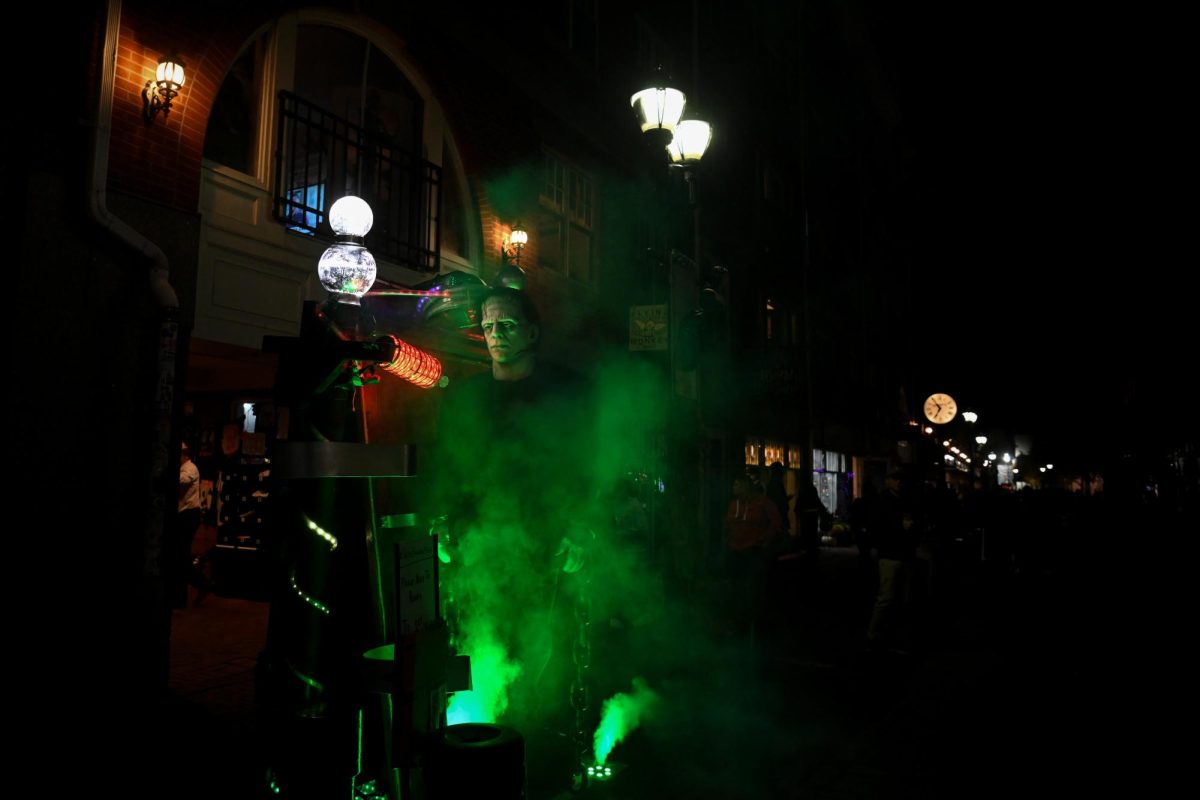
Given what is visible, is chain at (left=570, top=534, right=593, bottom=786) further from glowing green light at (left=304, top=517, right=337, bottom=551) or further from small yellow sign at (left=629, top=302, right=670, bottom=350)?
small yellow sign at (left=629, top=302, right=670, bottom=350)

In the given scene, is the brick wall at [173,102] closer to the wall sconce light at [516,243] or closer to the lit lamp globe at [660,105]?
the lit lamp globe at [660,105]


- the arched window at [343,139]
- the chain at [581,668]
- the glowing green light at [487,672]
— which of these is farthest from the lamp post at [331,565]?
the arched window at [343,139]

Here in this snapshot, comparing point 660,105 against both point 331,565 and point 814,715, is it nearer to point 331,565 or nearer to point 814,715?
point 814,715

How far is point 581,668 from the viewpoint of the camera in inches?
185

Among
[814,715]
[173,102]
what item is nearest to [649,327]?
[814,715]

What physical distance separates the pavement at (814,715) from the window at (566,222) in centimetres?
549

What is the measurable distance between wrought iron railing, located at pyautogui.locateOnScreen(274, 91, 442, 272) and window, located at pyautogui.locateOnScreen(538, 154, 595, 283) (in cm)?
240

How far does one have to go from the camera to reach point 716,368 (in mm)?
18344

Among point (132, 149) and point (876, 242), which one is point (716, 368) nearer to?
point (132, 149)

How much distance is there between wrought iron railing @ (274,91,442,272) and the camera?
7793mm

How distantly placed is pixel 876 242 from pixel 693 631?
2901 centimetres

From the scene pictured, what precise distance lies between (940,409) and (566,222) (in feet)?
52.9

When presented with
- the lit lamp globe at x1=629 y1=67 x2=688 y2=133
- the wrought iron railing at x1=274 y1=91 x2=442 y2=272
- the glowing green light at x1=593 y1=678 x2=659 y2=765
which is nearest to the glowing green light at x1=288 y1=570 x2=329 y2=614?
the glowing green light at x1=593 y1=678 x2=659 y2=765

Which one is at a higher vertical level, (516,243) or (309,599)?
(516,243)
